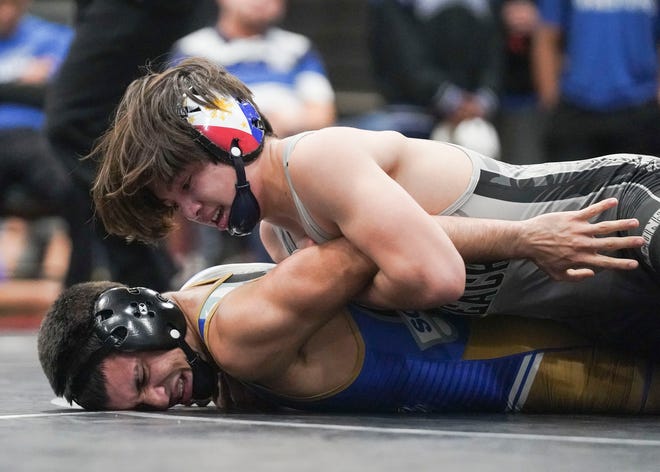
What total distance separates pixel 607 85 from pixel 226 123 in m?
→ 3.40

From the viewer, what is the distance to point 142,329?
9.16 ft

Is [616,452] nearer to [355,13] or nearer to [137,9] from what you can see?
[137,9]

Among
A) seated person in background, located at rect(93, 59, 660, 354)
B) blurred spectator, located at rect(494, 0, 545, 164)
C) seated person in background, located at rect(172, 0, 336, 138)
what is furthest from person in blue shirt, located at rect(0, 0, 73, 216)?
seated person in background, located at rect(93, 59, 660, 354)

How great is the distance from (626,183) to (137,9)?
1.94 metres

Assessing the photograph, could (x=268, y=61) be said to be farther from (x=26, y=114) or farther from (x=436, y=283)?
(x=436, y=283)

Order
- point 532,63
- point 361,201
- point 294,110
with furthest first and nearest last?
point 532,63 < point 294,110 < point 361,201

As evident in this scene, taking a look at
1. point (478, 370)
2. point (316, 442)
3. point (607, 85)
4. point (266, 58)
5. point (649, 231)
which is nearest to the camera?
point (316, 442)

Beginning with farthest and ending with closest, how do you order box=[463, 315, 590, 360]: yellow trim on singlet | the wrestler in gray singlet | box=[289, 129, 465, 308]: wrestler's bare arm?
1. box=[463, 315, 590, 360]: yellow trim on singlet
2. the wrestler in gray singlet
3. box=[289, 129, 465, 308]: wrestler's bare arm

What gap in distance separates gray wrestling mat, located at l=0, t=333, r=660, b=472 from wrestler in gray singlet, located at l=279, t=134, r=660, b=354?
0.24m

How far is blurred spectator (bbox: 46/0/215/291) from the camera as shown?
13.5 ft

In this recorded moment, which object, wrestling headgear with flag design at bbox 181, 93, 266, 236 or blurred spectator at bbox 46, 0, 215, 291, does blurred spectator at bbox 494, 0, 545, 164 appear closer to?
blurred spectator at bbox 46, 0, 215, 291

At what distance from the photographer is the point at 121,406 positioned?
2838mm

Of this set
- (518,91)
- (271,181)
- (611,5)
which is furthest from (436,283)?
(518,91)

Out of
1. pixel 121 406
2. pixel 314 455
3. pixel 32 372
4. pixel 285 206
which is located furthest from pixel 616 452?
pixel 32 372
